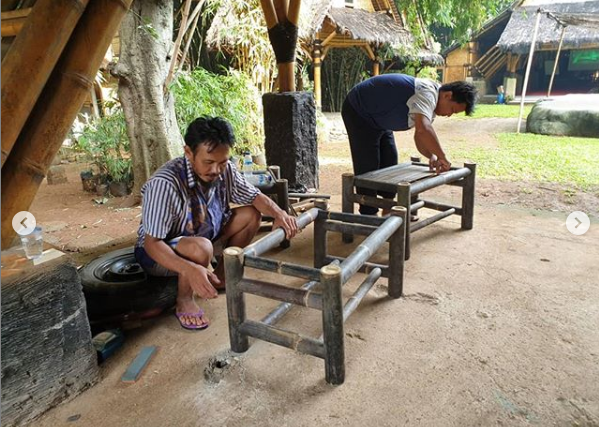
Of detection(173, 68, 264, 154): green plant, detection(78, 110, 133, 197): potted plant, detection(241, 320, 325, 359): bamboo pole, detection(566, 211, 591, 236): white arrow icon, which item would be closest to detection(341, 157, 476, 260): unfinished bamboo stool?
detection(566, 211, 591, 236): white arrow icon

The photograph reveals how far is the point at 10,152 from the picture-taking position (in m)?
1.58

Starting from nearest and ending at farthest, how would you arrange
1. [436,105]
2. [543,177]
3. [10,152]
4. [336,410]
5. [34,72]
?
[34,72] < [10,152] < [336,410] < [436,105] < [543,177]

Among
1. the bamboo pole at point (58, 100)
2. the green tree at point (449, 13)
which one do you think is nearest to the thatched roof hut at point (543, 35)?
the green tree at point (449, 13)

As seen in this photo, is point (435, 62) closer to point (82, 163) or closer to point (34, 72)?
point (82, 163)

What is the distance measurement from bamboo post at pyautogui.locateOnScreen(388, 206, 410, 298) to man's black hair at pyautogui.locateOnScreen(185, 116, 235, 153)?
111 centimetres

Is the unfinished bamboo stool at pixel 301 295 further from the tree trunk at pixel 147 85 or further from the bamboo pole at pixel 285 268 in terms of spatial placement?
the tree trunk at pixel 147 85

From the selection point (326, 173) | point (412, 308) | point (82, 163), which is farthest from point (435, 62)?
point (412, 308)

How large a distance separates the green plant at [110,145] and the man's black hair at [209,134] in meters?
4.18

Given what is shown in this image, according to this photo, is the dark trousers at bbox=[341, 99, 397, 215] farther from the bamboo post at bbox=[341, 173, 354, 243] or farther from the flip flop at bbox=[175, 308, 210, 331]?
the flip flop at bbox=[175, 308, 210, 331]

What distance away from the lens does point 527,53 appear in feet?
57.3

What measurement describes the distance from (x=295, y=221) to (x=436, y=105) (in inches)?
66.6

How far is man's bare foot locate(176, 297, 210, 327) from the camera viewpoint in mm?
2396

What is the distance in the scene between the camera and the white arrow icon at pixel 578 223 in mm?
3781

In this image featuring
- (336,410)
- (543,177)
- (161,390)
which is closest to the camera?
(336,410)
